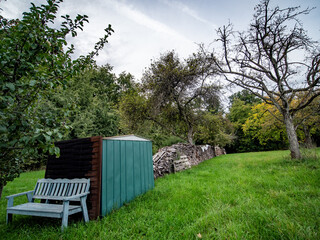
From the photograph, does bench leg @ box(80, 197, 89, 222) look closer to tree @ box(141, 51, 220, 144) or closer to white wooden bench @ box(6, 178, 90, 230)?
white wooden bench @ box(6, 178, 90, 230)

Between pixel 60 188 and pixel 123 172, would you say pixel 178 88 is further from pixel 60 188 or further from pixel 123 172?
pixel 60 188

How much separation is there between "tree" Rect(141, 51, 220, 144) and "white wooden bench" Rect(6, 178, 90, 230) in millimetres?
7254

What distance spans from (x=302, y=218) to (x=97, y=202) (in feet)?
12.3

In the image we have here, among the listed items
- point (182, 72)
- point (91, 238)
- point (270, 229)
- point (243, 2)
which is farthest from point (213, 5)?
point (91, 238)

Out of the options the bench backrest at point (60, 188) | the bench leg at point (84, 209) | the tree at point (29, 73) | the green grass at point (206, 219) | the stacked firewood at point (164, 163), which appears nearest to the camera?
the tree at point (29, 73)

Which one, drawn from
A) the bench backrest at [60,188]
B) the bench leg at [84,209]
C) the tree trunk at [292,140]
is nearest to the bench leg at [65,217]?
the bench leg at [84,209]

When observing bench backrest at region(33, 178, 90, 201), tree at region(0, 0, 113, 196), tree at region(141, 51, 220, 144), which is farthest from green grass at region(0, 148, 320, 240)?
tree at region(141, 51, 220, 144)

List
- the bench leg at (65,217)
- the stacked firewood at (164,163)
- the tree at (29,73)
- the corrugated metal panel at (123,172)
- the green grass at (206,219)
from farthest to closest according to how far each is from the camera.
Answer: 1. the stacked firewood at (164,163)
2. the corrugated metal panel at (123,172)
3. the bench leg at (65,217)
4. the green grass at (206,219)
5. the tree at (29,73)

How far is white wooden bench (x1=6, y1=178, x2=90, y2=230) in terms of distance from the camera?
2.77 metres

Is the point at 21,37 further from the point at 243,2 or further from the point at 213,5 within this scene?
the point at 243,2

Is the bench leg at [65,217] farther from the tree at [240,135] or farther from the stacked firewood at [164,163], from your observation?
the tree at [240,135]

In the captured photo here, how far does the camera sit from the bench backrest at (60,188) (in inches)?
132

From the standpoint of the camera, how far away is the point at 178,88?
35.9 feet

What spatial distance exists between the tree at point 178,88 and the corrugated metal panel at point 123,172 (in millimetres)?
5693
